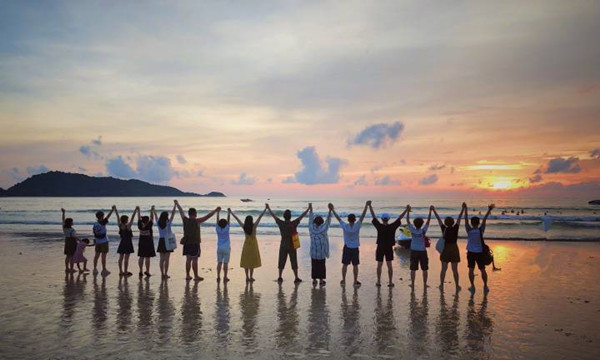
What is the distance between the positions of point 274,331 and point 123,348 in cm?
259

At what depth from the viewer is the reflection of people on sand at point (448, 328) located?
→ 23.8 feet

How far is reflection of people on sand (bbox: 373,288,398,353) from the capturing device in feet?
24.7

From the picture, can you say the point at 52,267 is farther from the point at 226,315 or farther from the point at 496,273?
the point at 496,273

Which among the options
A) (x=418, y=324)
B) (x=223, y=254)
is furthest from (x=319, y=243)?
(x=418, y=324)

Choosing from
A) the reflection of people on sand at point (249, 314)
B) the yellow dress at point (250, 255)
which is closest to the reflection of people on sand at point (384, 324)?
the reflection of people on sand at point (249, 314)

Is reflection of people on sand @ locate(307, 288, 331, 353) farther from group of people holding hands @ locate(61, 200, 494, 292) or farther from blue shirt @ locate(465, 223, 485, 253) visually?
blue shirt @ locate(465, 223, 485, 253)

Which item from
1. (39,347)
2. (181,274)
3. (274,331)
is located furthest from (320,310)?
(181,274)

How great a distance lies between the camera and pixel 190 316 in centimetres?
921

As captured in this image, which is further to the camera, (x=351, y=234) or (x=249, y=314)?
(x=351, y=234)

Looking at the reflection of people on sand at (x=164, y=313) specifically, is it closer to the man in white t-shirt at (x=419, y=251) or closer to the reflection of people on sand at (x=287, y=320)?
the reflection of people on sand at (x=287, y=320)

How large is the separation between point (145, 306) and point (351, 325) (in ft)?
15.5

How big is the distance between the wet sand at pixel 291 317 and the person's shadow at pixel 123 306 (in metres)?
0.02

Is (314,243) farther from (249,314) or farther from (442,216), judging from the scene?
(442,216)

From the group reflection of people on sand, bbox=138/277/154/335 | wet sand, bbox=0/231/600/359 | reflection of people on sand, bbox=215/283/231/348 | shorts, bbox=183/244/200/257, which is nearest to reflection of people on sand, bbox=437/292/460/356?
wet sand, bbox=0/231/600/359
